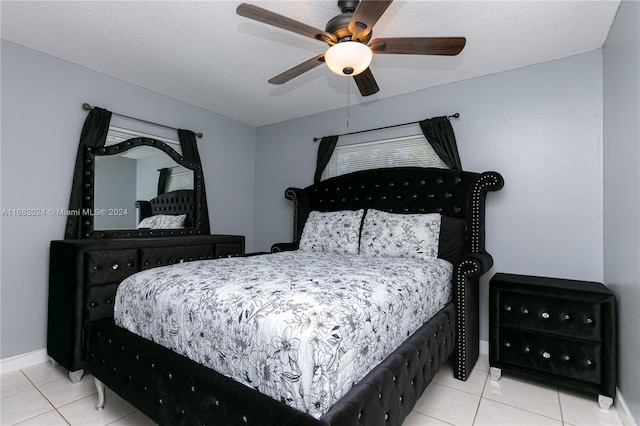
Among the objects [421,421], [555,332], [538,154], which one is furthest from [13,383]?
[538,154]

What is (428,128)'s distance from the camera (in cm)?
309

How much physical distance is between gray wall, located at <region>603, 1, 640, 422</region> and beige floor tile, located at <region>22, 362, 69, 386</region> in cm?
368

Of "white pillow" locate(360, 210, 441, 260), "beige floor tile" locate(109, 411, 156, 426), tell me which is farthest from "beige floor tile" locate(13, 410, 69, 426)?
"white pillow" locate(360, 210, 441, 260)

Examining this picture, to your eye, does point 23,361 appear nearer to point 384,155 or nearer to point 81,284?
point 81,284

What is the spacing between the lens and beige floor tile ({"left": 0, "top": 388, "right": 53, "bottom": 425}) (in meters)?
1.78

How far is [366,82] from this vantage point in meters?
2.25

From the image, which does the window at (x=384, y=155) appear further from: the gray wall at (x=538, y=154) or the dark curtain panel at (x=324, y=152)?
the gray wall at (x=538, y=154)

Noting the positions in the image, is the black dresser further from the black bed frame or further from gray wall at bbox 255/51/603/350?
gray wall at bbox 255/51/603/350

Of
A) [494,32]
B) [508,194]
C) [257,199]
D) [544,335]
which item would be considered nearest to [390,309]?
[544,335]

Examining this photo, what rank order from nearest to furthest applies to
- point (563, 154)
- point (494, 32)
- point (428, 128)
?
point (494, 32) → point (563, 154) → point (428, 128)

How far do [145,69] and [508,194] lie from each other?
11.4 feet

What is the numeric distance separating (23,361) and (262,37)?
3114mm

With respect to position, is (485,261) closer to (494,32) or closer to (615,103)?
(615,103)

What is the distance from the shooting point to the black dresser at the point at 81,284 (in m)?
2.13
